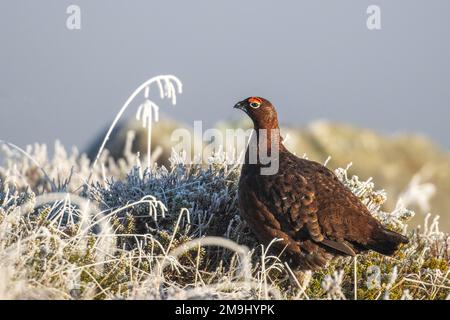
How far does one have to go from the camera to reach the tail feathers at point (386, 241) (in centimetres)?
471

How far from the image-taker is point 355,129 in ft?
53.3

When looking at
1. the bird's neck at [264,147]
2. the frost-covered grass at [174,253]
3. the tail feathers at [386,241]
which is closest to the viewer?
the frost-covered grass at [174,253]

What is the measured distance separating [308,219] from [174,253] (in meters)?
0.88

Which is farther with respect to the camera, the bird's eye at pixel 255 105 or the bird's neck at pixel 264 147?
the bird's eye at pixel 255 105

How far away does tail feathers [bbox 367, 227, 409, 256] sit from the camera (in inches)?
185

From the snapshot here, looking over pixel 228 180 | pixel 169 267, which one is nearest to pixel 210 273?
pixel 169 267

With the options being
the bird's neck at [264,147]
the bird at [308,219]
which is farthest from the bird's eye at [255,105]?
the bird at [308,219]

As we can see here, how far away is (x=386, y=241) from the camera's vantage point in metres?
4.73

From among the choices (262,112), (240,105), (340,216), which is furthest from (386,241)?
(240,105)

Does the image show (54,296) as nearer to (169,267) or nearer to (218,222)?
(169,267)

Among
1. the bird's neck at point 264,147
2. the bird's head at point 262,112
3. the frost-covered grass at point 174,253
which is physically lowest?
the frost-covered grass at point 174,253

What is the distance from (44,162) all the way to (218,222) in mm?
4407

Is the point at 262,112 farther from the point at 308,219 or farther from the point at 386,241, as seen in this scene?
the point at 386,241

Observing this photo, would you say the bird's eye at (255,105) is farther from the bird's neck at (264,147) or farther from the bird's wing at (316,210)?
the bird's wing at (316,210)
